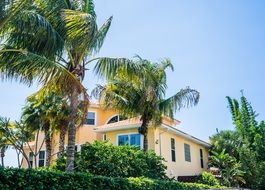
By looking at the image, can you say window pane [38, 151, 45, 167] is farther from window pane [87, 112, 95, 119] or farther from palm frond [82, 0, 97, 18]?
palm frond [82, 0, 97, 18]

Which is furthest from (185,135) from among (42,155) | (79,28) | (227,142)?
(79,28)

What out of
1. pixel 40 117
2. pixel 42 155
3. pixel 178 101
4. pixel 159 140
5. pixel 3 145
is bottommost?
pixel 42 155

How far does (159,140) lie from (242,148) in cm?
936

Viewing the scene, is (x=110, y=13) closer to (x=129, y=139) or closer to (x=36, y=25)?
(x=36, y=25)

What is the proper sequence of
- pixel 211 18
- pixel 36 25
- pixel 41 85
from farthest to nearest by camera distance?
pixel 211 18 → pixel 41 85 → pixel 36 25

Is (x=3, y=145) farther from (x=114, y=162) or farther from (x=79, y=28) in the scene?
(x=79, y=28)

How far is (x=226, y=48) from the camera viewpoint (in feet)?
63.7

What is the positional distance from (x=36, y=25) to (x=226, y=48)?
1145 centimetres

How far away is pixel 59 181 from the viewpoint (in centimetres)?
1023

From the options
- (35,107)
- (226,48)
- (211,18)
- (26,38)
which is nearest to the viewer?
(26,38)

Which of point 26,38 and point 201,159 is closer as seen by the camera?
point 26,38

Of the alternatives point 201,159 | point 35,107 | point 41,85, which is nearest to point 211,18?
point 41,85

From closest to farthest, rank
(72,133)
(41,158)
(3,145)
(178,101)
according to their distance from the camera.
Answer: (72,133), (178,101), (3,145), (41,158)

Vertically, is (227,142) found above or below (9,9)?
below
